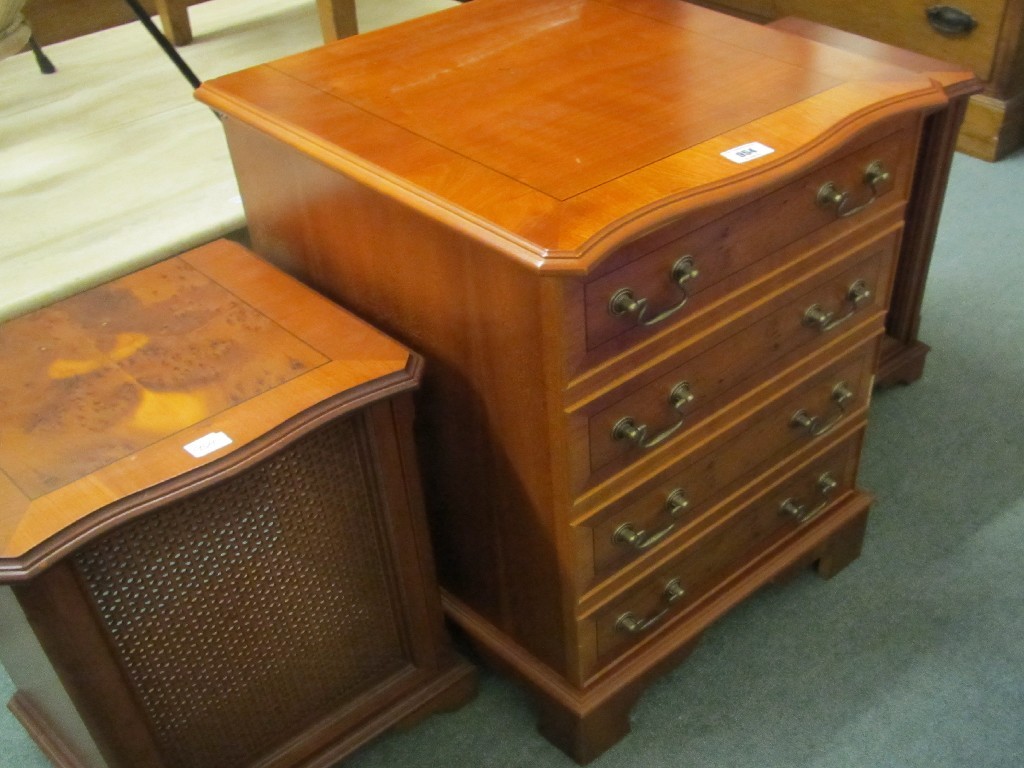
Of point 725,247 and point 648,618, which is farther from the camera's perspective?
point 648,618

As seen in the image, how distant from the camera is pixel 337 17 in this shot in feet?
6.00

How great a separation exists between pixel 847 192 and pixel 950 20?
153 cm

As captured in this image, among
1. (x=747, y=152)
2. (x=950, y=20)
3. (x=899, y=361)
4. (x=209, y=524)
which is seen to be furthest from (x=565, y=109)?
Result: (x=950, y=20)

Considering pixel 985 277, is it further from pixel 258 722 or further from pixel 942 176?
pixel 258 722

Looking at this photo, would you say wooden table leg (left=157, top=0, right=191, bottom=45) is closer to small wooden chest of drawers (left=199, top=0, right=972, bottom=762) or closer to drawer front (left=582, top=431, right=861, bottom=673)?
small wooden chest of drawers (left=199, top=0, right=972, bottom=762)

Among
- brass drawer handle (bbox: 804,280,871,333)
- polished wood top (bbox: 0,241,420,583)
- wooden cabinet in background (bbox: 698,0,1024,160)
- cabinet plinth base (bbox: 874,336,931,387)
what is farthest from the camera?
wooden cabinet in background (bbox: 698,0,1024,160)

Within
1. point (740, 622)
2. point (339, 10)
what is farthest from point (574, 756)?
point (339, 10)

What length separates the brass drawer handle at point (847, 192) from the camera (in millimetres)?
1133

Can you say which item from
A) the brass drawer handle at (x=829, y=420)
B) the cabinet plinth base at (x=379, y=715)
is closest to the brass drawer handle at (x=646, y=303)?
the brass drawer handle at (x=829, y=420)

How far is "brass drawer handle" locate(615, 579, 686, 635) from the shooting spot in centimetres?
125

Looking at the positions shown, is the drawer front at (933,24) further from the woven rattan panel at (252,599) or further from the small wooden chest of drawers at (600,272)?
the woven rattan panel at (252,599)

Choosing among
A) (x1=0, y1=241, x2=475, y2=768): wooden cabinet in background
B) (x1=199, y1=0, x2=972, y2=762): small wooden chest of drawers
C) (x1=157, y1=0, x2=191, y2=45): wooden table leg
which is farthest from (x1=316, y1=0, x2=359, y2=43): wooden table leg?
(x1=0, y1=241, x2=475, y2=768): wooden cabinet in background

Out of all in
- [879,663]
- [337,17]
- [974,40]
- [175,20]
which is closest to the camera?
[879,663]

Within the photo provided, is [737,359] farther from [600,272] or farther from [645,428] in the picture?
[600,272]
